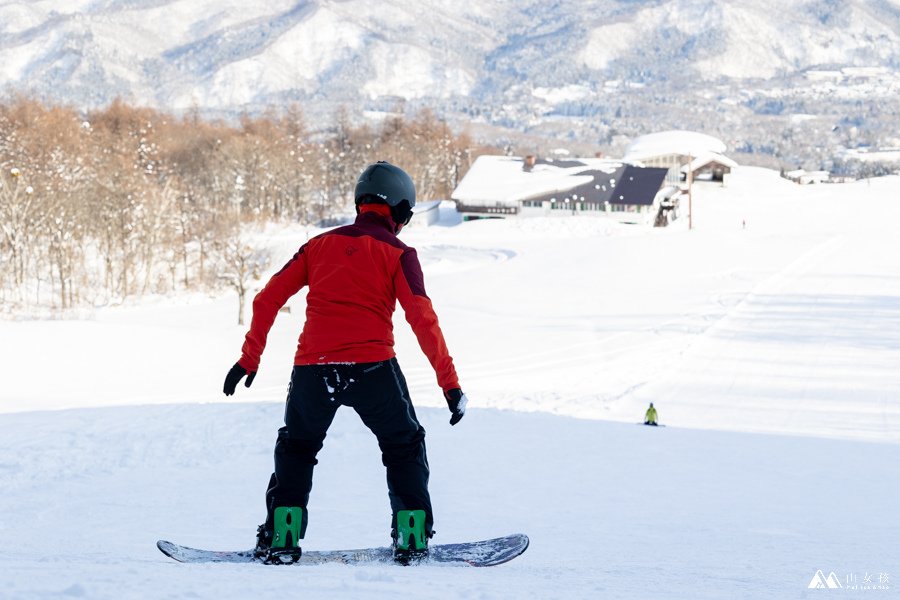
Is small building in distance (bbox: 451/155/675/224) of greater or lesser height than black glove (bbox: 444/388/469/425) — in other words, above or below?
above

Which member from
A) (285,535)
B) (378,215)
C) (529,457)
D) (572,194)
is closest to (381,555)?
(285,535)

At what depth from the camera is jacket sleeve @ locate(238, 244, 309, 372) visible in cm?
426

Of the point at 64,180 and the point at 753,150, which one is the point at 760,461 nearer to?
the point at 64,180

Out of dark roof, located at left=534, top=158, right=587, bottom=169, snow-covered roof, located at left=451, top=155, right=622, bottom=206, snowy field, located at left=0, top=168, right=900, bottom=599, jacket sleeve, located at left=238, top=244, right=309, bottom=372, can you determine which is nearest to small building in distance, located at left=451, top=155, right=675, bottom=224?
snow-covered roof, located at left=451, top=155, right=622, bottom=206

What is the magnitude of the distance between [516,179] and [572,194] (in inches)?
233

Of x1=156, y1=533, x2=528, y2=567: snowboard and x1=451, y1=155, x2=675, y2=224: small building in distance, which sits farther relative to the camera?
x1=451, y1=155, x2=675, y2=224: small building in distance

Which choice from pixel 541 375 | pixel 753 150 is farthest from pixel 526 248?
pixel 753 150

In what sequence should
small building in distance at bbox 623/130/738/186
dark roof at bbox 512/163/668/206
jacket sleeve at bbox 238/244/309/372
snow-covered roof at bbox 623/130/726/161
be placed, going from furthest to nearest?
snow-covered roof at bbox 623/130/726/161
small building in distance at bbox 623/130/738/186
dark roof at bbox 512/163/668/206
jacket sleeve at bbox 238/244/309/372

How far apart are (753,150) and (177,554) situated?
209190 millimetres

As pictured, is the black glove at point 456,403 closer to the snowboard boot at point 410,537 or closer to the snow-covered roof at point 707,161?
the snowboard boot at point 410,537

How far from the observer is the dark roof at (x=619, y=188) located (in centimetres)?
6769

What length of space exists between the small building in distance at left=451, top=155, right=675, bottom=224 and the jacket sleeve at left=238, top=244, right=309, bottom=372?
2514 inches

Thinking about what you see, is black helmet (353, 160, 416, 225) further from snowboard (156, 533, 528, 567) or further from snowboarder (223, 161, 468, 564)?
snowboard (156, 533, 528, 567)

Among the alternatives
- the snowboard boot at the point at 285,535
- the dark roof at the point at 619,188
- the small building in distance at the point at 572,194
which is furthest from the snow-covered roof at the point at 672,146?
the snowboard boot at the point at 285,535
